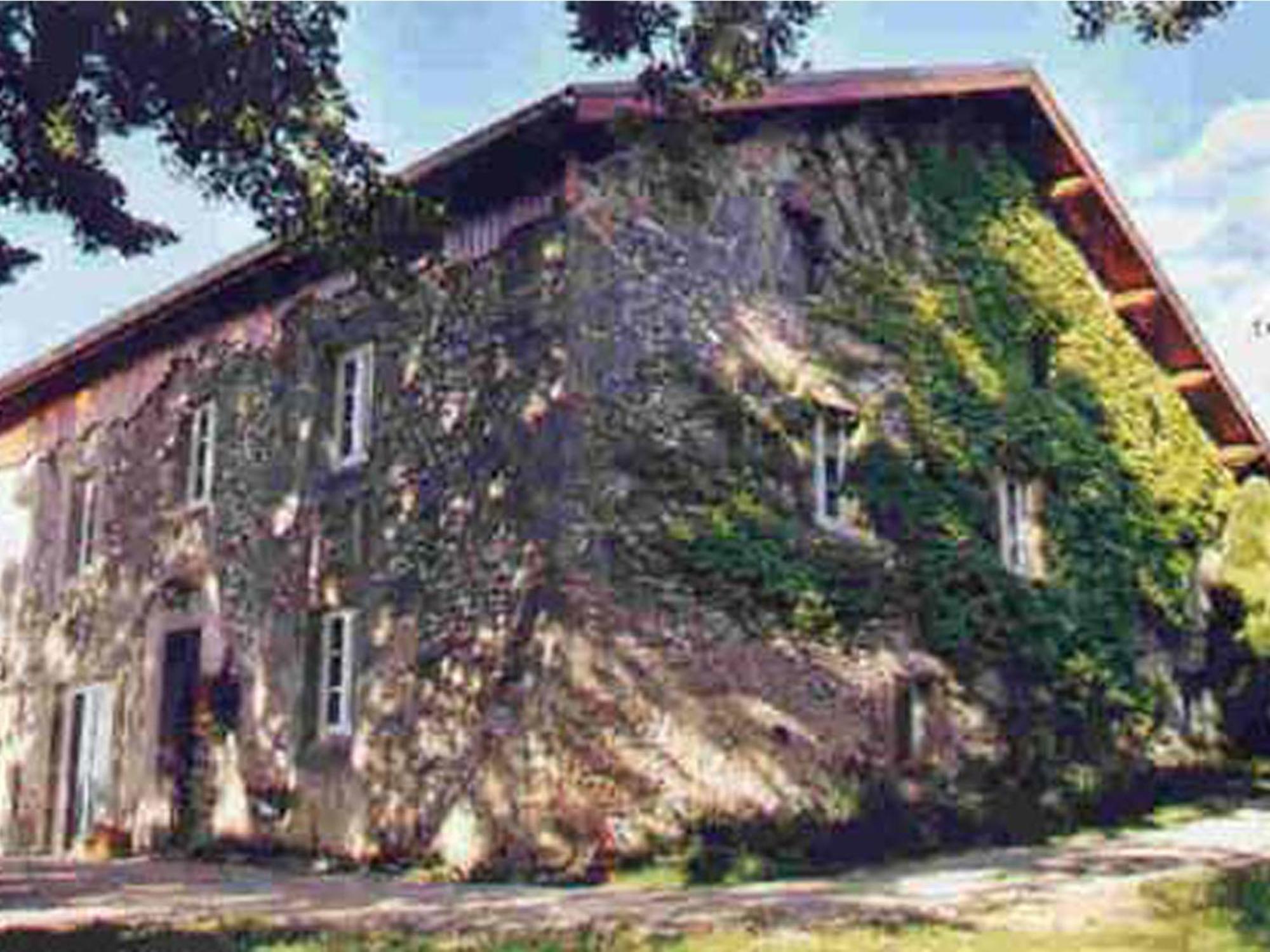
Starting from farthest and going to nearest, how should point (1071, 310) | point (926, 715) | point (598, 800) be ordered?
1. point (1071, 310)
2. point (926, 715)
3. point (598, 800)

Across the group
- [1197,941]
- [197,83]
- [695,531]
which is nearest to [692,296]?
[695,531]

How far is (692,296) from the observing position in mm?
15859

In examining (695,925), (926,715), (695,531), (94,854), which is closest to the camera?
(695,925)

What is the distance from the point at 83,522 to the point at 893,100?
12.3 meters

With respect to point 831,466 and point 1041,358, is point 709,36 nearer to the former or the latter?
point 831,466

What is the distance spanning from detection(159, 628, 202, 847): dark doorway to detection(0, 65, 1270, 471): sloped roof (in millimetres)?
4175

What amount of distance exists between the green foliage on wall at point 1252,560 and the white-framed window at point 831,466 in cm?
792

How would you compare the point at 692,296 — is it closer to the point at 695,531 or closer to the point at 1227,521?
the point at 695,531

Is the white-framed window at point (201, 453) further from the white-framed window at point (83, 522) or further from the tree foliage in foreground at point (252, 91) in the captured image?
the tree foliage in foreground at point (252, 91)

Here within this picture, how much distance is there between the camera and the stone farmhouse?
14.5 meters

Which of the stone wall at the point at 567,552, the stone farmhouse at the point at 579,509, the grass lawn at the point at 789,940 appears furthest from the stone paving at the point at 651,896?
the stone farmhouse at the point at 579,509

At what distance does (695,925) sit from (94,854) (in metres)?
11.5

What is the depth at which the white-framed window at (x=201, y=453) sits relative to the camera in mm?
19328

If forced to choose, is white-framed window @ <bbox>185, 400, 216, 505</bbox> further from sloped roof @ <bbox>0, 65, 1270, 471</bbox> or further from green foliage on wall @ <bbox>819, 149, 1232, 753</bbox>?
green foliage on wall @ <bbox>819, 149, 1232, 753</bbox>
